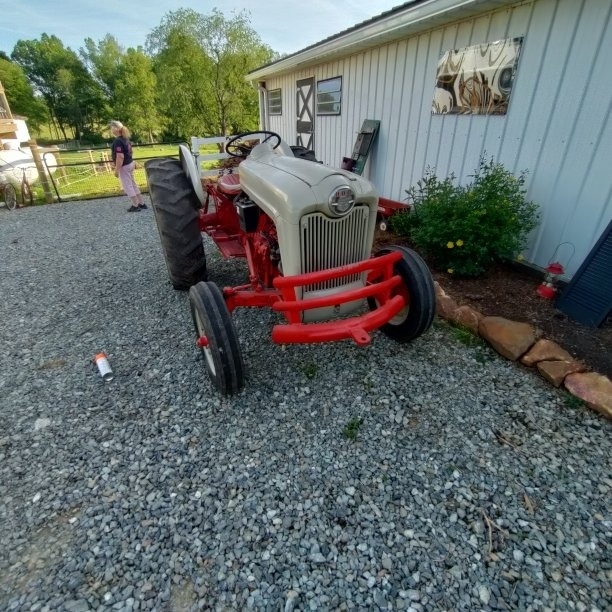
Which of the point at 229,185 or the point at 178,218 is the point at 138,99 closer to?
the point at 229,185

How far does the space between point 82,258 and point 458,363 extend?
14.5 ft

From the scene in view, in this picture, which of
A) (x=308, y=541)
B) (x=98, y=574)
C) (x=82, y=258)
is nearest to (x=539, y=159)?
(x=308, y=541)

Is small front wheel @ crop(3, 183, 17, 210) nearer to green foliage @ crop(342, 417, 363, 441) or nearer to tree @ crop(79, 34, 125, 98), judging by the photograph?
green foliage @ crop(342, 417, 363, 441)

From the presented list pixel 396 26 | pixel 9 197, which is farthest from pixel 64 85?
pixel 396 26

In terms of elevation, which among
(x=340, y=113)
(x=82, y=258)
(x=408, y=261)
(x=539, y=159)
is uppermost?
(x=340, y=113)

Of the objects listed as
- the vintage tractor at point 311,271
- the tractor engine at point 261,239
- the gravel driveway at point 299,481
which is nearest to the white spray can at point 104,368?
the gravel driveway at point 299,481

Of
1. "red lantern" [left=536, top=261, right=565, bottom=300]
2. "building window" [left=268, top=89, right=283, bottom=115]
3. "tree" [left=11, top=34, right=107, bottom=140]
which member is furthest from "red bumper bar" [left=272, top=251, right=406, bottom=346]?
"tree" [left=11, top=34, right=107, bottom=140]

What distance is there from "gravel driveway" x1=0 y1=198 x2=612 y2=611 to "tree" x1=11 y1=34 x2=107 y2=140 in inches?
1828

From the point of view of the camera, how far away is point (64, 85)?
1506 inches

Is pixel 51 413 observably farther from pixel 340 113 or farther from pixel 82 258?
pixel 340 113

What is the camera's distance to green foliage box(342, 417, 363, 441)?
72.4 inches

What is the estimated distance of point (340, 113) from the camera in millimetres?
5949

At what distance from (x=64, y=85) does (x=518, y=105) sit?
165 ft

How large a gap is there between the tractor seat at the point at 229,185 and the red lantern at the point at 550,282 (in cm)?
262
